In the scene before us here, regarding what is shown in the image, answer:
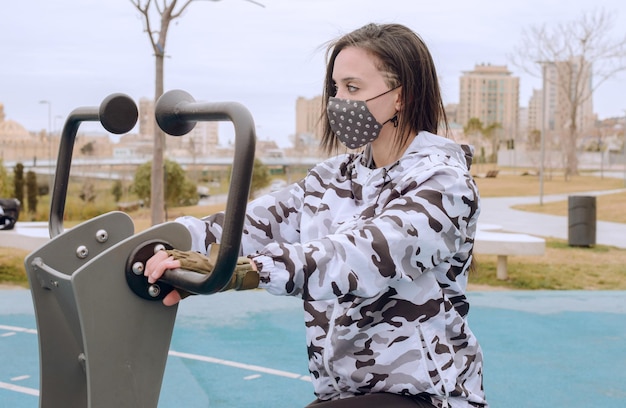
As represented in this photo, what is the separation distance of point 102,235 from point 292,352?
425 cm

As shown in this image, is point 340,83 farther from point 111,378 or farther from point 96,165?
point 96,165

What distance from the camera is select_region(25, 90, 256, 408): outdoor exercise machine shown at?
131 centimetres

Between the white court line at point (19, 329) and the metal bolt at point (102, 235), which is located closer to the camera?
the metal bolt at point (102, 235)

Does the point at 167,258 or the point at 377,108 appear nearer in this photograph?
the point at 167,258

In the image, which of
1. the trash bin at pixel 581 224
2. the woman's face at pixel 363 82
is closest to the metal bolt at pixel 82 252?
the woman's face at pixel 363 82

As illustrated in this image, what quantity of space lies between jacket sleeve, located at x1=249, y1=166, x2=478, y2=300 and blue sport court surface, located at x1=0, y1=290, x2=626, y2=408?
10.2 feet

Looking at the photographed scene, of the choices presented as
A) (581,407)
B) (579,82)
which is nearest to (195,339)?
(581,407)

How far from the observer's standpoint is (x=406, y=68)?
5.98ft

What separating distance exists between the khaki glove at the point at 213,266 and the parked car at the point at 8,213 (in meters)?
9.20

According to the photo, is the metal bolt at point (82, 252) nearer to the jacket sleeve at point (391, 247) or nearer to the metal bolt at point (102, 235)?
the metal bolt at point (102, 235)

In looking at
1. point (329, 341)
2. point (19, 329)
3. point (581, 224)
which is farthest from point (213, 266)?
point (581, 224)

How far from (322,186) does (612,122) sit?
6214 cm

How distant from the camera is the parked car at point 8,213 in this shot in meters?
9.99

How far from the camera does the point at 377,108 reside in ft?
5.99
